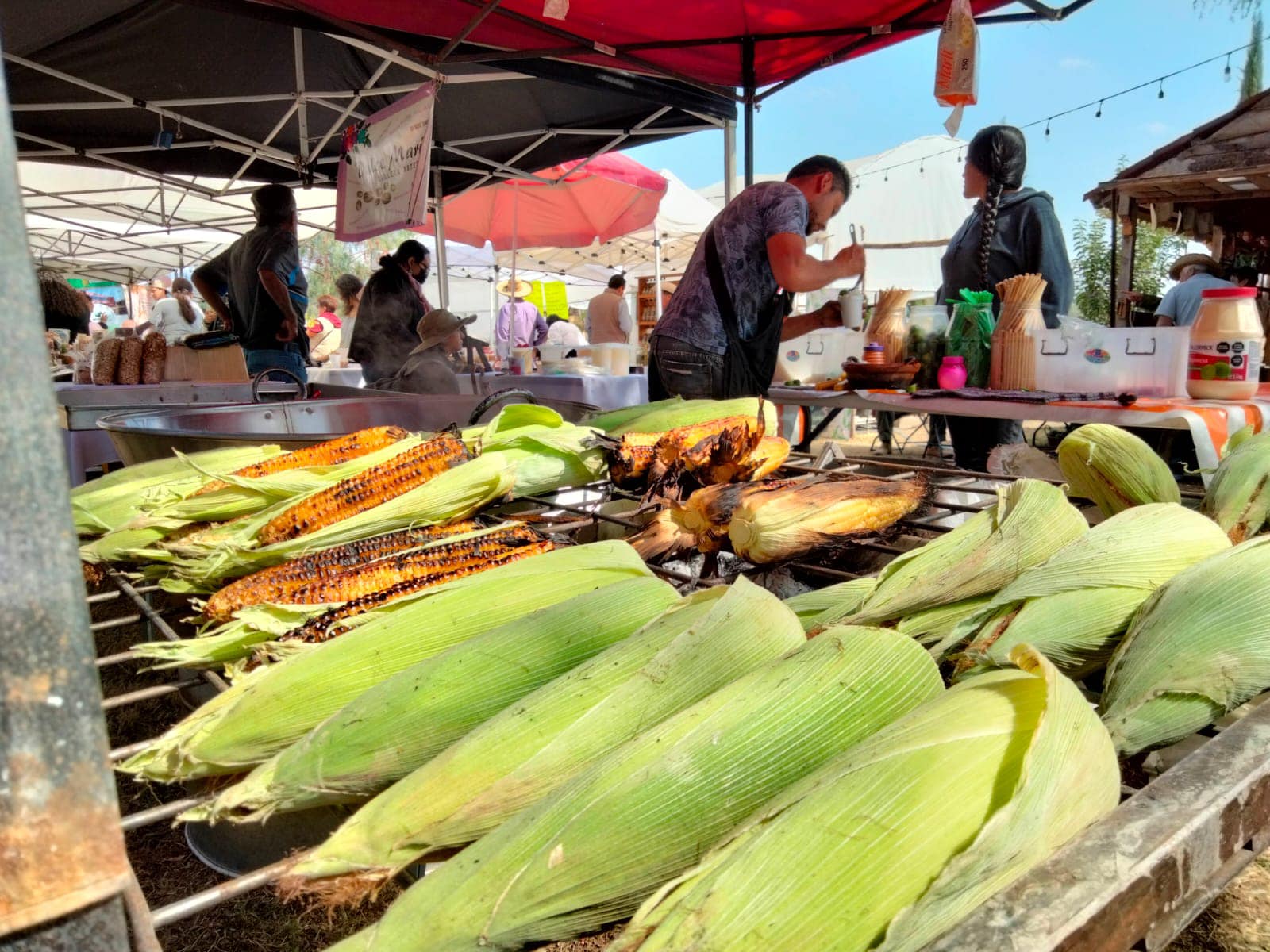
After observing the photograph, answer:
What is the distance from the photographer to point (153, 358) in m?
4.76

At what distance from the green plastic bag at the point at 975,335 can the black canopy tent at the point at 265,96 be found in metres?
2.86

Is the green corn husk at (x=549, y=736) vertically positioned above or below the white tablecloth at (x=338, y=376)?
below

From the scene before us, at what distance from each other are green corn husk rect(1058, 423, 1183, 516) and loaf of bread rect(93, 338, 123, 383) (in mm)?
5162

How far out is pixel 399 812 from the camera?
72 centimetres

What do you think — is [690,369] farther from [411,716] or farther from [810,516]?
[411,716]

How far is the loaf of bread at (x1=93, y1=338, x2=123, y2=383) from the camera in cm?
476

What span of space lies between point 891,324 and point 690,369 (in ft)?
4.44

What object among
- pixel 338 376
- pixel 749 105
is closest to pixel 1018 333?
pixel 749 105

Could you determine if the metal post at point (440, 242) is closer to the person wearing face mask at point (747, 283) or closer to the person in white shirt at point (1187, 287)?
the person wearing face mask at point (747, 283)

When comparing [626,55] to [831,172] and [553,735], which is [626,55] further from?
[553,735]

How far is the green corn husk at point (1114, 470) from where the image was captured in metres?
1.59

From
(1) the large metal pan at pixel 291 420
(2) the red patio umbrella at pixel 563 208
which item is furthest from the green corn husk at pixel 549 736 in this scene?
(2) the red patio umbrella at pixel 563 208

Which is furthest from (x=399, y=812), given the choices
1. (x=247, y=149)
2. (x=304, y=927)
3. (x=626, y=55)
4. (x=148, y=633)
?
(x=247, y=149)

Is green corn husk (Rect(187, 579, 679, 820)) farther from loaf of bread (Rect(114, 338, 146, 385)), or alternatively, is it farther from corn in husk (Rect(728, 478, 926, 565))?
loaf of bread (Rect(114, 338, 146, 385))
